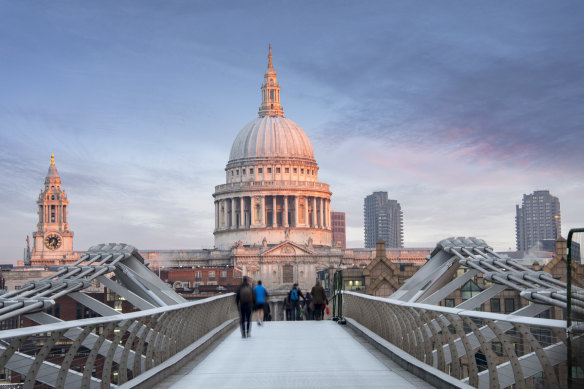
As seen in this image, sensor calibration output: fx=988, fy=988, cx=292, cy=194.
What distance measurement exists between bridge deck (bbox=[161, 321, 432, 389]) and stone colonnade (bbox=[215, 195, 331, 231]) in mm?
163677

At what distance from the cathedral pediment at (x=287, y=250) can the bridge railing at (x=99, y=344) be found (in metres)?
152

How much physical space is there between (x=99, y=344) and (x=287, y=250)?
550ft

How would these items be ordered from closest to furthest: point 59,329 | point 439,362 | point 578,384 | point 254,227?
1. point 578,384
2. point 59,329
3. point 439,362
4. point 254,227

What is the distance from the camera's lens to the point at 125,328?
46.0 ft

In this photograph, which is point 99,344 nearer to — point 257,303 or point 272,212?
point 257,303

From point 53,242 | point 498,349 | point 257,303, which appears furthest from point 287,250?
point 498,349

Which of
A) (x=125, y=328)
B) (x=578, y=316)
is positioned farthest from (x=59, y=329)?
(x=578, y=316)

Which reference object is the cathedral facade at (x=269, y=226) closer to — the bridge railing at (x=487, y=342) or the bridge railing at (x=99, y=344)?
the bridge railing at (x=99, y=344)

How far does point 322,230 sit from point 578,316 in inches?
7285

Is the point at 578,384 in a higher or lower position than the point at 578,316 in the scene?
lower

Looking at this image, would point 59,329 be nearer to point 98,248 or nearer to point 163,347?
point 163,347

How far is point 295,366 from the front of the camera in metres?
18.4

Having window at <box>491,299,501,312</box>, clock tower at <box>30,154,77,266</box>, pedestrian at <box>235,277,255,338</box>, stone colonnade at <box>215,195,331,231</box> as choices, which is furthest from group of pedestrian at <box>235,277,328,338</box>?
clock tower at <box>30,154,77,266</box>

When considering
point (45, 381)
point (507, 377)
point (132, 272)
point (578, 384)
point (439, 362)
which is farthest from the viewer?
point (132, 272)
